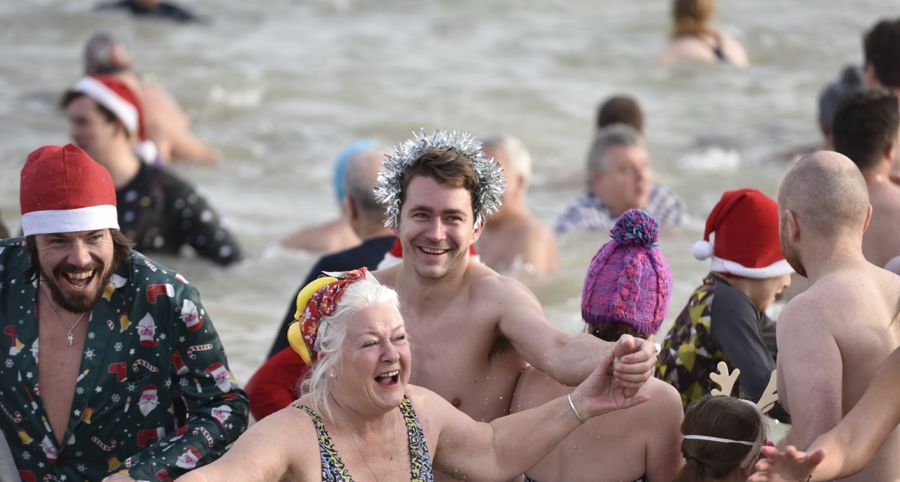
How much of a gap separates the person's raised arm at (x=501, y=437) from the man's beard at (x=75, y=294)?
1.11 metres

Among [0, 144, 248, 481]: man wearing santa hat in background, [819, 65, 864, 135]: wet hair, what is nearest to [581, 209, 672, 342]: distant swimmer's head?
[0, 144, 248, 481]: man wearing santa hat in background

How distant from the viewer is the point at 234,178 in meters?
12.0

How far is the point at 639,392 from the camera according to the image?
13.2 ft

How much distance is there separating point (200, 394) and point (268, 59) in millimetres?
12091

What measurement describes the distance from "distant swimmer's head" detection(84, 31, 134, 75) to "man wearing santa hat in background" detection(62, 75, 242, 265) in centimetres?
292

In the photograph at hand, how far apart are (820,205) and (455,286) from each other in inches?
48.2

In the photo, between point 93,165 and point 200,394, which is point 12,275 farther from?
point 200,394

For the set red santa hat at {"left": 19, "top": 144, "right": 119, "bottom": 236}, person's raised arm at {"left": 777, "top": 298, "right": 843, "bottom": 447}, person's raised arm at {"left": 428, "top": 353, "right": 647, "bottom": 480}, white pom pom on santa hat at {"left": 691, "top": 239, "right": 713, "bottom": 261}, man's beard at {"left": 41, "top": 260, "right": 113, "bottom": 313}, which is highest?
red santa hat at {"left": 19, "top": 144, "right": 119, "bottom": 236}

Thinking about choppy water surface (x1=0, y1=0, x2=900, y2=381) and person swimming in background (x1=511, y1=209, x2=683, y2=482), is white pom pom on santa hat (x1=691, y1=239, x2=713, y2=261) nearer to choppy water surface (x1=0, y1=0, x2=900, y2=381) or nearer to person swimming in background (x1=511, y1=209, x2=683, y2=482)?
person swimming in background (x1=511, y1=209, x2=683, y2=482)

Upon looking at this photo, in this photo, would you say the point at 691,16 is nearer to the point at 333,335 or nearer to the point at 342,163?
the point at 342,163

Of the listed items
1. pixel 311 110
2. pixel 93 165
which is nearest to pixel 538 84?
pixel 311 110

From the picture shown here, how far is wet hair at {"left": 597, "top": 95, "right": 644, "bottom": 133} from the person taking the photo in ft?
31.7

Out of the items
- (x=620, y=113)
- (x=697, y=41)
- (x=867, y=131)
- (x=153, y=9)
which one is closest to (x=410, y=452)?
(x=867, y=131)

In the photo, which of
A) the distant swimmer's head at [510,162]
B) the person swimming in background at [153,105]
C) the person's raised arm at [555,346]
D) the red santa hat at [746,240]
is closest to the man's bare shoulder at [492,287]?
the person's raised arm at [555,346]
